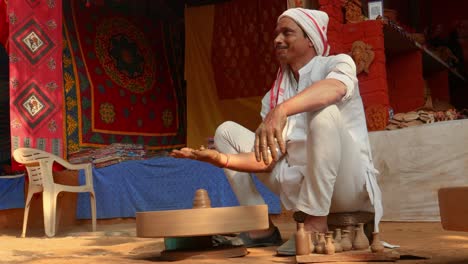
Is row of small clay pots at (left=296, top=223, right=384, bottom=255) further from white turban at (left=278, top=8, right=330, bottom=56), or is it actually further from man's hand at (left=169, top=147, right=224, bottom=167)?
white turban at (left=278, top=8, right=330, bottom=56)

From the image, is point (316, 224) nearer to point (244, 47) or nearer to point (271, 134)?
point (271, 134)

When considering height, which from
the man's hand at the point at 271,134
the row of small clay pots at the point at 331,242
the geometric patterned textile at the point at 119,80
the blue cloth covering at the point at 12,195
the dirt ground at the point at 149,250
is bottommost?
the dirt ground at the point at 149,250

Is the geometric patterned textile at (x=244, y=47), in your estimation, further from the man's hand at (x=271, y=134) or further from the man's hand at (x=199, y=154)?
the man's hand at (x=271, y=134)

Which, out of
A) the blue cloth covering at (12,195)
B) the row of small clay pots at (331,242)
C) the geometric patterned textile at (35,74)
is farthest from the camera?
the blue cloth covering at (12,195)

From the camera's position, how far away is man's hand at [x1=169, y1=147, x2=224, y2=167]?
2.17 meters

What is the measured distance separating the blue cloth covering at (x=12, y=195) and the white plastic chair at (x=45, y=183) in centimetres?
74

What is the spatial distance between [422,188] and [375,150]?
1.63 ft

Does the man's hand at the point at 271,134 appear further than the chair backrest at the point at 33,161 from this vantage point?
No

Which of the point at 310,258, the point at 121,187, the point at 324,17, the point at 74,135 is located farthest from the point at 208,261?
the point at 74,135

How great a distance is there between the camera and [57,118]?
207 inches

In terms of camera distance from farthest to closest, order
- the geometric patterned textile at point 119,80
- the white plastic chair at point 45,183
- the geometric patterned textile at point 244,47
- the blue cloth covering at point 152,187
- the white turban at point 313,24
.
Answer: the geometric patterned textile at point 244,47 < the geometric patterned textile at point 119,80 < the blue cloth covering at point 152,187 < the white plastic chair at point 45,183 < the white turban at point 313,24

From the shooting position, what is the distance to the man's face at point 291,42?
2.59 m

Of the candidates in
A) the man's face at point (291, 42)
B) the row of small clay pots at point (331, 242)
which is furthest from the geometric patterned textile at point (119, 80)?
the row of small clay pots at point (331, 242)

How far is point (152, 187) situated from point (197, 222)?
10.7 feet
